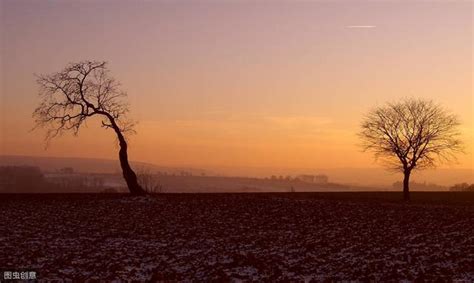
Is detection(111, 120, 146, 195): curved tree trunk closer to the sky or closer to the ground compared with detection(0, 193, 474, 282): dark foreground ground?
closer to the sky

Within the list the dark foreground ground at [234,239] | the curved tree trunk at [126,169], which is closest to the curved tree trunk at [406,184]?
the dark foreground ground at [234,239]

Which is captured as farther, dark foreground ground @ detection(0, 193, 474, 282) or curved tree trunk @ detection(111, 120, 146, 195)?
curved tree trunk @ detection(111, 120, 146, 195)

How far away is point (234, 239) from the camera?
28.6 m

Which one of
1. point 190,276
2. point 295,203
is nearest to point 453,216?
point 295,203

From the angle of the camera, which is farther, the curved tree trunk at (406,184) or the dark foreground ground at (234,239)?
the curved tree trunk at (406,184)

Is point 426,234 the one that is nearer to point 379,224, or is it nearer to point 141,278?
point 379,224

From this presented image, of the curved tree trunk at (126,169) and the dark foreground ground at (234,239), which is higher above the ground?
the curved tree trunk at (126,169)

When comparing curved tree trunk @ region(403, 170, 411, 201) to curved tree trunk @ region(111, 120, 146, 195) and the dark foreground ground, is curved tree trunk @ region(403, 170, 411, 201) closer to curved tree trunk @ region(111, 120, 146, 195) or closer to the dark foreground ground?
the dark foreground ground

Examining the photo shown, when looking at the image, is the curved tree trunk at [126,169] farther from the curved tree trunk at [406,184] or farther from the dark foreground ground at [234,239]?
the curved tree trunk at [406,184]

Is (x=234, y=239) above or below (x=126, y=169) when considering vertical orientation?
below

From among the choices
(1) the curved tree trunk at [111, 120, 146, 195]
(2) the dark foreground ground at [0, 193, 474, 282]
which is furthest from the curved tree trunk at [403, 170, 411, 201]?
(1) the curved tree trunk at [111, 120, 146, 195]

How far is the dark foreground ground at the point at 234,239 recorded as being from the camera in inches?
832

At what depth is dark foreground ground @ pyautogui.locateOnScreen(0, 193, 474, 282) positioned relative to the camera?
21.1 meters

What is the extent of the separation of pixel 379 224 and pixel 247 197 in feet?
57.5
